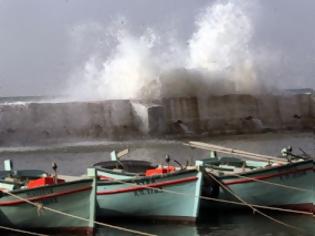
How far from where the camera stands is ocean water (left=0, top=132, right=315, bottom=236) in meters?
17.5

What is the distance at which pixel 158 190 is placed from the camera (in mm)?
17672

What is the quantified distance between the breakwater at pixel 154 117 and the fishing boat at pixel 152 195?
30615 millimetres

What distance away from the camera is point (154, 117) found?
164ft

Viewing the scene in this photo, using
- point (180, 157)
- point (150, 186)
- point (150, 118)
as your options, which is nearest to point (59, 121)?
point (150, 118)

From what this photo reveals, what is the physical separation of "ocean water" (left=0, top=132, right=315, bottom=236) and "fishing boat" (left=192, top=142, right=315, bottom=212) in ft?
1.30

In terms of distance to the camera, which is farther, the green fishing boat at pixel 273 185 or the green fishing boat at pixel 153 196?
the green fishing boat at pixel 273 185

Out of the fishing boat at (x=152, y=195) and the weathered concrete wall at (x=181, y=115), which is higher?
the weathered concrete wall at (x=181, y=115)

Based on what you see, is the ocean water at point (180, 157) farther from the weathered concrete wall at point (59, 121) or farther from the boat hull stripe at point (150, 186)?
the weathered concrete wall at point (59, 121)

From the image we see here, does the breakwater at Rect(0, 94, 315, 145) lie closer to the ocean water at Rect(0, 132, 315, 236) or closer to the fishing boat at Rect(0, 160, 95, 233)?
the ocean water at Rect(0, 132, 315, 236)

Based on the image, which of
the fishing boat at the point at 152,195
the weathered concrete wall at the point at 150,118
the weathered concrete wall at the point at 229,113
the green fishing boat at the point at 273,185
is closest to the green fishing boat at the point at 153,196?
the fishing boat at the point at 152,195

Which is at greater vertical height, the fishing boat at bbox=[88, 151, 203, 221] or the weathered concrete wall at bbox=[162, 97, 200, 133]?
the weathered concrete wall at bbox=[162, 97, 200, 133]

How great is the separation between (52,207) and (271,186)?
6.01m

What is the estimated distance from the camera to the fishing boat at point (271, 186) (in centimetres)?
1864

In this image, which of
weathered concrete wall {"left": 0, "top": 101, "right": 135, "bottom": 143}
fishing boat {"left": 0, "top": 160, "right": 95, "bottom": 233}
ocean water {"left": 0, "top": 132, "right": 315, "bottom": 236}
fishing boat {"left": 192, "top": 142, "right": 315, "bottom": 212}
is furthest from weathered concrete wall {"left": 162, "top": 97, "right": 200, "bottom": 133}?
fishing boat {"left": 0, "top": 160, "right": 95, "bottom": 233}
